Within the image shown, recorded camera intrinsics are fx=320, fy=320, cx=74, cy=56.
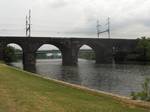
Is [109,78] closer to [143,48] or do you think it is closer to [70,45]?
[70,45]

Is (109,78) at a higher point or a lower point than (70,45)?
lower

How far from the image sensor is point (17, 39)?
96250 millimetres

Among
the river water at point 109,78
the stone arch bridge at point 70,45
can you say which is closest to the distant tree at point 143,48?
the stone arch bridge at point 70,45

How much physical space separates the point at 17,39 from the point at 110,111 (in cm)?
8618

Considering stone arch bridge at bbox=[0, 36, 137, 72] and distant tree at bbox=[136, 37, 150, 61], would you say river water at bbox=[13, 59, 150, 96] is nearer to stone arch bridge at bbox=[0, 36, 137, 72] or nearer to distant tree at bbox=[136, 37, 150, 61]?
stone arch bridge at bbox=[0, 36, 137, 72]

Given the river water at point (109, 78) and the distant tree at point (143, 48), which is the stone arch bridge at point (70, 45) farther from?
the river water at point (109, 78)

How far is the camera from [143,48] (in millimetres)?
104750

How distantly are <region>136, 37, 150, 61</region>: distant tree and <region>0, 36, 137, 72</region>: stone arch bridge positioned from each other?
474 cm

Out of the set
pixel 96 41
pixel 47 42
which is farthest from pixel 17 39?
pixel 96 41

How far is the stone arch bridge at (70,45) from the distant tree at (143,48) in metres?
4.74

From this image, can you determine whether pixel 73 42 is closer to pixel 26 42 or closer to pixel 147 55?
pixel 26 42

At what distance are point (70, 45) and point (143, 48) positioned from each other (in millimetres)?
23989

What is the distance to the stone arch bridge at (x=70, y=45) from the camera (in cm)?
9671

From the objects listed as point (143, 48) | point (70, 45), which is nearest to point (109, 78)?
point (70, 45)
